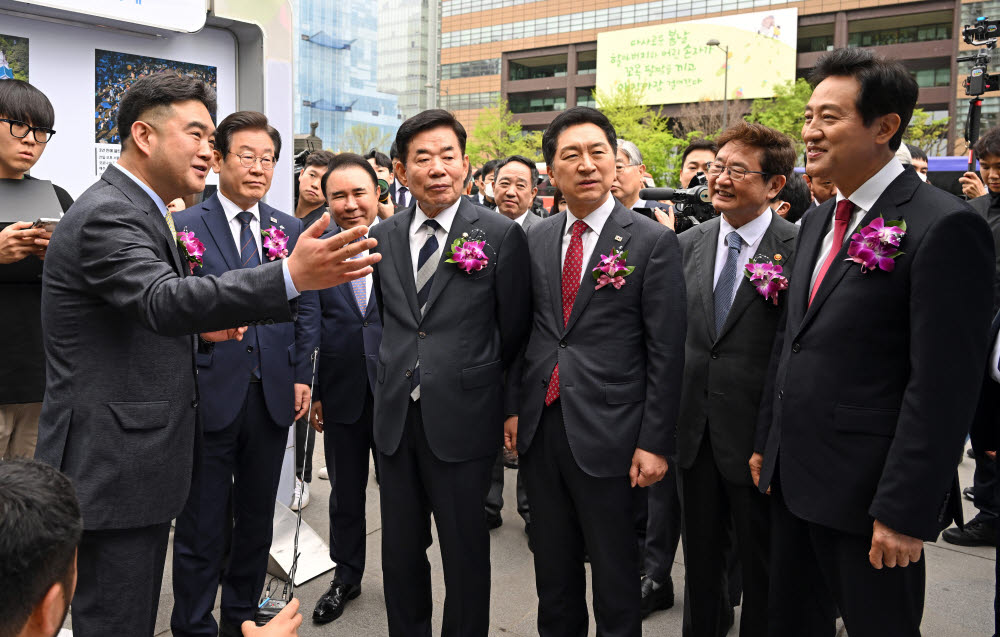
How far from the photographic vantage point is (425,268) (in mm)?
2830

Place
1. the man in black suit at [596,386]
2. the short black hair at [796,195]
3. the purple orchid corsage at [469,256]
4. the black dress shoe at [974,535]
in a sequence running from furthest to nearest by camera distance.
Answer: the black dress shoe at [974,535] < the short black hair at [796,195] < the purple orchid corsage at [469,256] < the man in black suit at [596,386]

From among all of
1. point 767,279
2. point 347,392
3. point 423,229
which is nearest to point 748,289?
point 767,279

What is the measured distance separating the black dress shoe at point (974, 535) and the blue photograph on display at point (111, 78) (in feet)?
16.9

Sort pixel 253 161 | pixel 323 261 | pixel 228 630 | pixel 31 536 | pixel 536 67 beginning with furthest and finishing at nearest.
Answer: pixel 536 67 → pixel 253 161 → pixel 228 630 → pixel 323 261 → pixel 31 536

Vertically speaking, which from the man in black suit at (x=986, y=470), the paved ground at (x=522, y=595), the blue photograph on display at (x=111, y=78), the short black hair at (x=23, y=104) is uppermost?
the blue photograph on display at (x=111, y=78)

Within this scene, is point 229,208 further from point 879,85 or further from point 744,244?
point 879,85

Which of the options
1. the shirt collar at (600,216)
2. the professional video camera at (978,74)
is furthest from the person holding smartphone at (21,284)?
the professional video camera at (978,74)

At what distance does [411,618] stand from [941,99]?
43706mm

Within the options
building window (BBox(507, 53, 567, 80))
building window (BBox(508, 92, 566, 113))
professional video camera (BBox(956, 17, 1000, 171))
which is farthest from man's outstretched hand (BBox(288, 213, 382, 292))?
building window (BBox(507, 53, 567, 80))

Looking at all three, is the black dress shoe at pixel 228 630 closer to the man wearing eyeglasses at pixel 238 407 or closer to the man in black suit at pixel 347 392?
the man wearing eyeglasses at pixel 238 407

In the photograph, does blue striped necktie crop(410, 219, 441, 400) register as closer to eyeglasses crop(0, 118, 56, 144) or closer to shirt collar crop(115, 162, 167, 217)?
shirt collar crop(115, 162, 167, 217)

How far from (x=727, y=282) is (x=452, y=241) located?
108 cm

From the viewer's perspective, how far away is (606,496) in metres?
2.64

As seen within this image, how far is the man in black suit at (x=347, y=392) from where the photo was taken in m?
3.49
